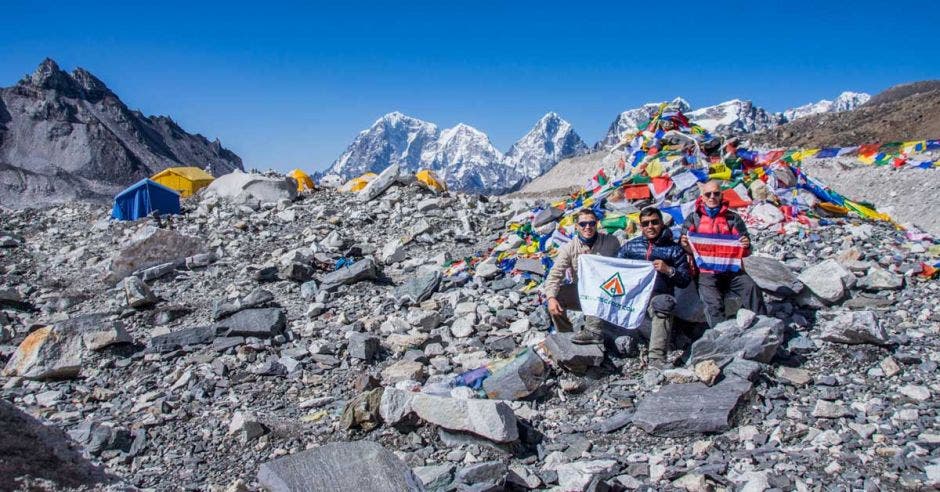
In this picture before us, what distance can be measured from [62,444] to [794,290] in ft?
21.1

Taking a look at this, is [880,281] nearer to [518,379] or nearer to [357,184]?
[518,379]

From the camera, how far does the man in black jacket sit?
4879 millimetres

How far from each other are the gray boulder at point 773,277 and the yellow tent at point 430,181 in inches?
365

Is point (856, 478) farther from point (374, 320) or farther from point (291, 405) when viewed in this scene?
point (374, 320)

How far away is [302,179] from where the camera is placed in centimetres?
1652

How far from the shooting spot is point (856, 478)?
10.8ft

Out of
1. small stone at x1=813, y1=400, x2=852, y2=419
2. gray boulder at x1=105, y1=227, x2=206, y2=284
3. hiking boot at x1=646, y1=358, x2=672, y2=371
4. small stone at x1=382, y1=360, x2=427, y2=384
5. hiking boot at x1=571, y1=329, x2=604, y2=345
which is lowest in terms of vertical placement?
small stone at x1=813, y1=400, x2=852, y2=419

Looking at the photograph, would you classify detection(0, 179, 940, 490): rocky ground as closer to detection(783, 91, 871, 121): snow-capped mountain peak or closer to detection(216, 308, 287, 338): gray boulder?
detection(216, 308, 287, 338): gray boulder

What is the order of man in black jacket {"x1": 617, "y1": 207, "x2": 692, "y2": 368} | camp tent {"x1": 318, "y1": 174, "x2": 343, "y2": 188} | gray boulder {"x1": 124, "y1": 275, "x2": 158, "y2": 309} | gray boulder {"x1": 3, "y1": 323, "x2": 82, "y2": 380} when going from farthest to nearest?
camp tent {"x1": 318, "y1": 174, "x2": 343, "y2": 188} < gray boulder {"x1": 124, "y1": 275, "x2": 158, "y2": 309} < gray boulder {"x1": 3, "y1": 323, "x2": 82, "y2": 380} < man in black jacket {"x1": 617, "y1": 207, "x2": 692, "y2": 368}

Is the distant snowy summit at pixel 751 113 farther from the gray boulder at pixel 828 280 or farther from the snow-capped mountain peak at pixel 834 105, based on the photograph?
the gray boulder at pixel 828 280

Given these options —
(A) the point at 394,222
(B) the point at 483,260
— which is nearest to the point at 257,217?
(A) the point at 394,222

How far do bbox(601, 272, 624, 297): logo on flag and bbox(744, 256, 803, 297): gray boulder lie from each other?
144cm

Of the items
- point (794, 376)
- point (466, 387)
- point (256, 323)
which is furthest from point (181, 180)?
point (794, 376)

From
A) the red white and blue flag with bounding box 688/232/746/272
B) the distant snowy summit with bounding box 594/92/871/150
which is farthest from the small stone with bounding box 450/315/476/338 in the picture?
the distant snowy summit with bounding box 594/92/871/150
